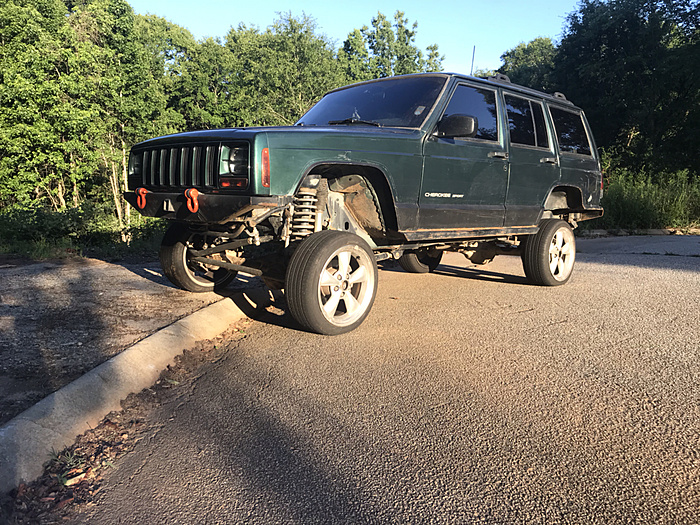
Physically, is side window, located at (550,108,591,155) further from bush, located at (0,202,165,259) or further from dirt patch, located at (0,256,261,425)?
bush, located at (0,202,165,259)

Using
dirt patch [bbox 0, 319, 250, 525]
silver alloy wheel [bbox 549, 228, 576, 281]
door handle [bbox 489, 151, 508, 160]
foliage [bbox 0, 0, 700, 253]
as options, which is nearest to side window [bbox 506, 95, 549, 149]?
door handle [bbox 489, 151, 508, 160]

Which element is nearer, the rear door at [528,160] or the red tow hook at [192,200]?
the red tow hook at [192,200]

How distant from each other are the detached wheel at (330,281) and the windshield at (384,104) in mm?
1321

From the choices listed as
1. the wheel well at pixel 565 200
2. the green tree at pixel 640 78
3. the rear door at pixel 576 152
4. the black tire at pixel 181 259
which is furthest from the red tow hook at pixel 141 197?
the green tree at pixel 640 78

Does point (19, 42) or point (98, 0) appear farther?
point (98, 0)

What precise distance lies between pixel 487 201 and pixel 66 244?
325 inches

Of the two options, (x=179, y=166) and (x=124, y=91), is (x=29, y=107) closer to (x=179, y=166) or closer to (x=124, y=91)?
(x=124, y=91)

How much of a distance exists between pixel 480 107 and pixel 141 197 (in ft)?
11.4

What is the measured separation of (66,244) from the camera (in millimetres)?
9633

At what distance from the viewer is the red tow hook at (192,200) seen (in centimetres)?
381

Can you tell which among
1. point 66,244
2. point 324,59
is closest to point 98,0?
point 324,59

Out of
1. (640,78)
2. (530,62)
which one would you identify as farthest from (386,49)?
(640,78)

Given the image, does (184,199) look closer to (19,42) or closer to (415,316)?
(415,316)

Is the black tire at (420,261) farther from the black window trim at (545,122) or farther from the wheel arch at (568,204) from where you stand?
the black window trim at (545,122)
